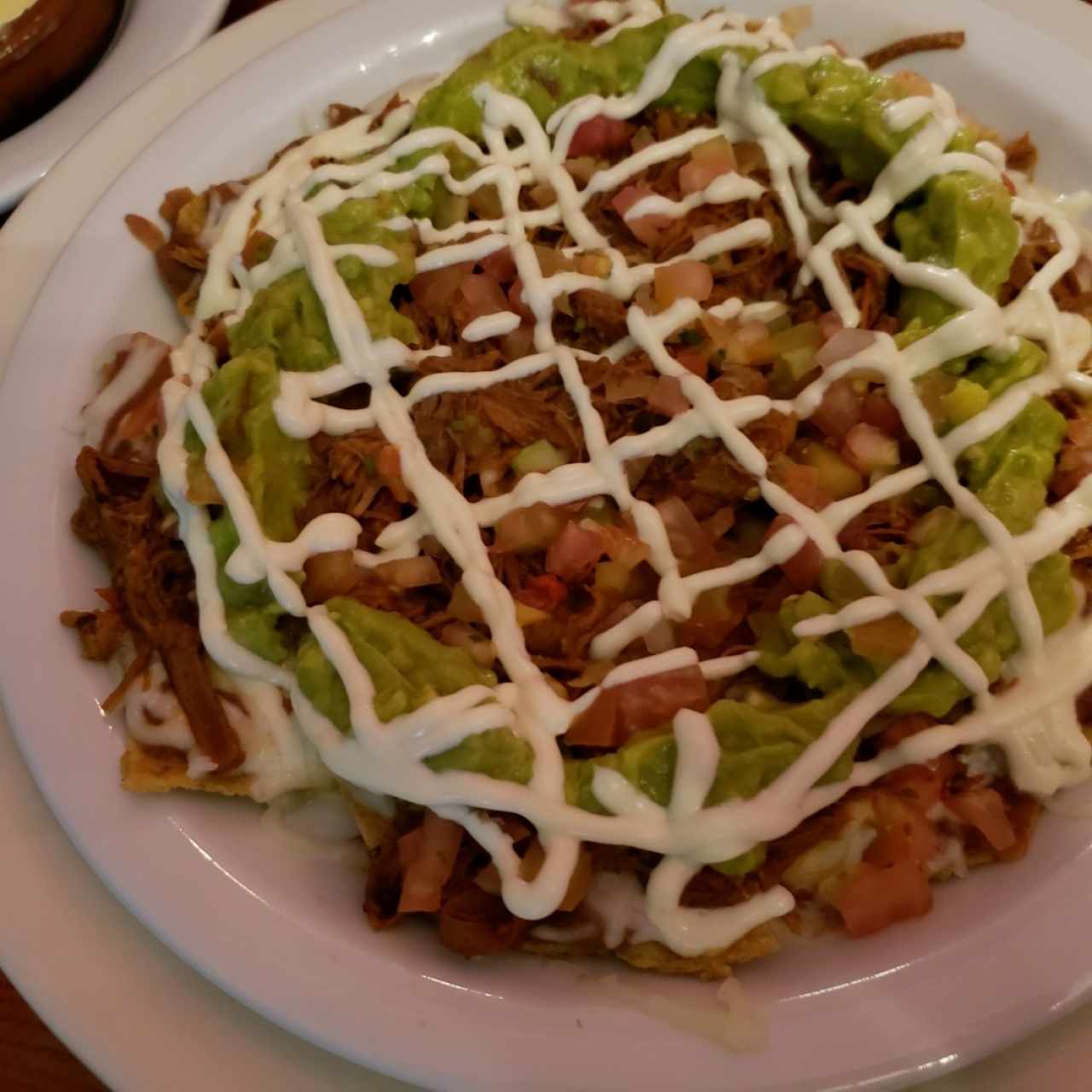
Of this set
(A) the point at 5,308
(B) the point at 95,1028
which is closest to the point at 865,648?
(B) the point at 95,1028

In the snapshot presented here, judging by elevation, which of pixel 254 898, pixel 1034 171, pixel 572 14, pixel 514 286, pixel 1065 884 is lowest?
pixel 1065 884

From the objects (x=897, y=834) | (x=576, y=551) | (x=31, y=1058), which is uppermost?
(x=576, y=551)

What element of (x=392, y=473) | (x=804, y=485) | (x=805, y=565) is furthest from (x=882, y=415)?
(x=392, y=473)

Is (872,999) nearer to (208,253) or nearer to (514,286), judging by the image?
(514,286)

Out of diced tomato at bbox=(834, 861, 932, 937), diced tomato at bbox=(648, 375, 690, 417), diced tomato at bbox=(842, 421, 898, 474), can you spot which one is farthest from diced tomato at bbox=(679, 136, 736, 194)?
diced tomato at bbox=(834, 861, 932, 937)

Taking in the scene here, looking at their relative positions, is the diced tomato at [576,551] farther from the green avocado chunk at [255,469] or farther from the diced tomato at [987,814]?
the diced tomato at [987,814]

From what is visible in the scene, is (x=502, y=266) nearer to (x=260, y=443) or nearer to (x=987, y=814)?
(x=260, y=443)

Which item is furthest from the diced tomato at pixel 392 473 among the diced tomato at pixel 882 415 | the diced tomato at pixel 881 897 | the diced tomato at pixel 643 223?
the diced tomato at pixel 881 897
